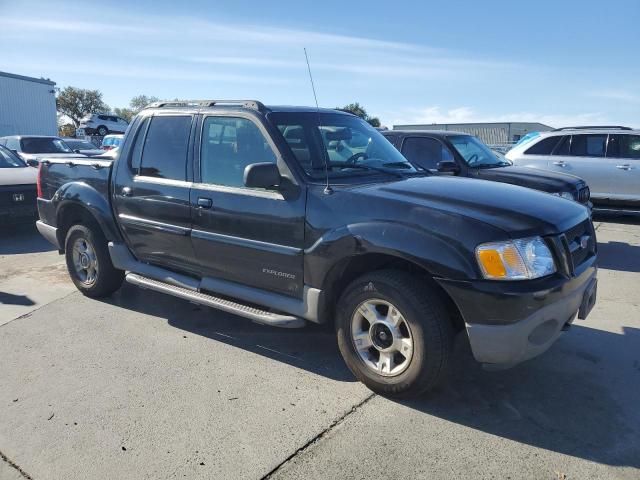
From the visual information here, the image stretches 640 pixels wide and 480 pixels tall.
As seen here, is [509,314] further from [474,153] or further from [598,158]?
[598,158]

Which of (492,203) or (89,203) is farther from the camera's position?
(89,203)

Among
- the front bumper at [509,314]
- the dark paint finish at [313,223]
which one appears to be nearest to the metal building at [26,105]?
the dark paint finish at [313,223]

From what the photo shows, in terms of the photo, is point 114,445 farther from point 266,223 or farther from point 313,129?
point 313,129

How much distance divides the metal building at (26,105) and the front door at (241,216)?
3098 cm

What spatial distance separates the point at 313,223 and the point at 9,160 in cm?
838

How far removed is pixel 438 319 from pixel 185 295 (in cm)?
222

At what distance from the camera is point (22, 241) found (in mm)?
8883

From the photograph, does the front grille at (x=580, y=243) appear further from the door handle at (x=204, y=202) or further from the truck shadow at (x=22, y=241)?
the truck shadow at (x=22, y=241)

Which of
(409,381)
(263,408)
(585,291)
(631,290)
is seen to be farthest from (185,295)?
(631,290)

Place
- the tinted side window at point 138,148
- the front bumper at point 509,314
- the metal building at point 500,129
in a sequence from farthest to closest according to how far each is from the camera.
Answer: the metal building at point 500,129 < the tinted side window at point 138,148 < the front bumper at point 509,314

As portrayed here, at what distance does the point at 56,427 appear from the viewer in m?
3.18

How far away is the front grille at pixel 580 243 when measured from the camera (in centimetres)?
340

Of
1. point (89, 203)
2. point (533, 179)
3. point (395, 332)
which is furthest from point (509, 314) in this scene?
point (533, 179)

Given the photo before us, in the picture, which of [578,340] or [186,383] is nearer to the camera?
[186,383]
